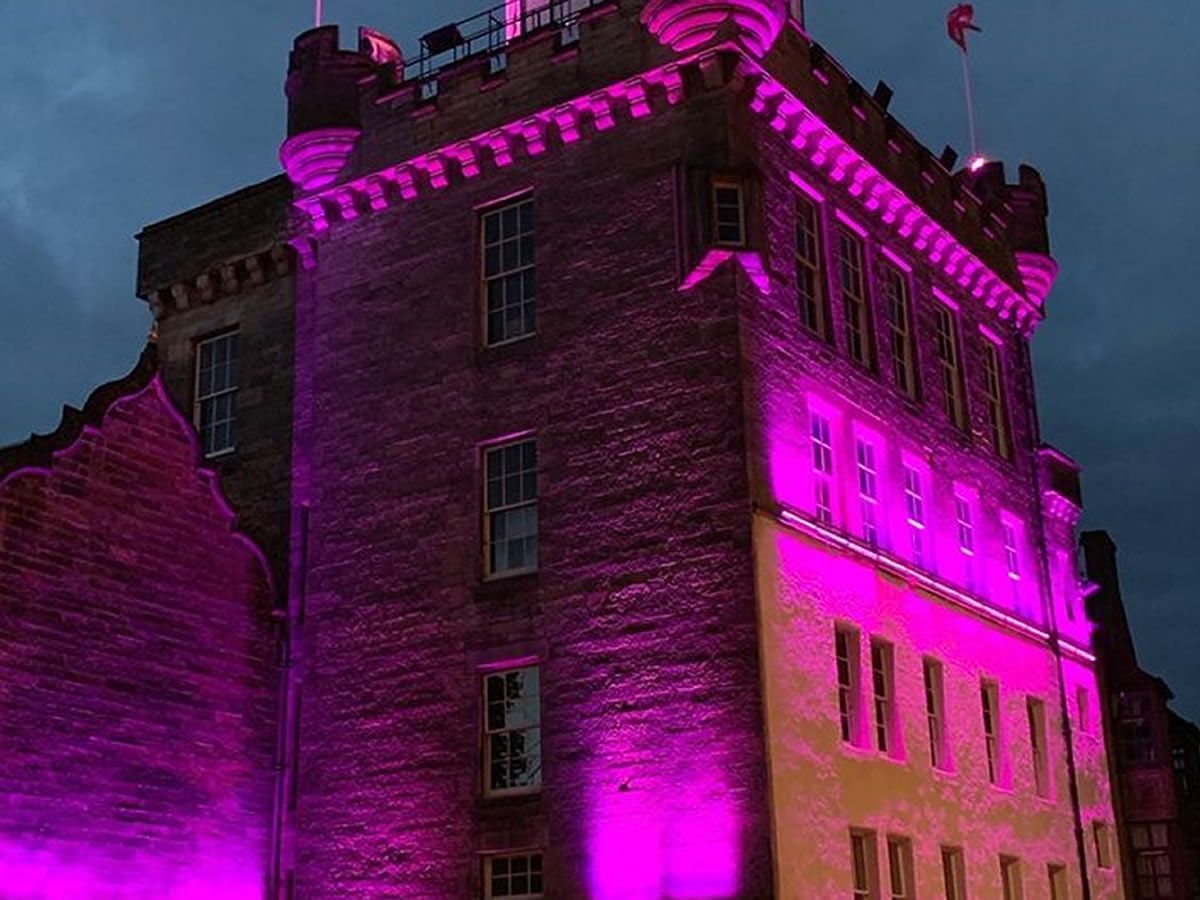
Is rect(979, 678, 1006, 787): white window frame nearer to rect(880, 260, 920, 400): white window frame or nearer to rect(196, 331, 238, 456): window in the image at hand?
rect(880, 260, 920, 400): white window frame

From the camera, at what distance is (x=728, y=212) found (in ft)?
83.8

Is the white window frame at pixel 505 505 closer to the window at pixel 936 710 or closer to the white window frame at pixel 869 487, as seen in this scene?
the white window frame at pixel 869 487

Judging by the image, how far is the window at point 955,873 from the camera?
27.1m

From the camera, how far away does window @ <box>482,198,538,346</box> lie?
2762cm

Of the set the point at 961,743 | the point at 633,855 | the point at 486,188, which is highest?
the point at 486,188

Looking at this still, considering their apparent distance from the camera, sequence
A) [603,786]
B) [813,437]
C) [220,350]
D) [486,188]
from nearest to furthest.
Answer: [603,786] → [813,437] → [486,188] → [220,350]

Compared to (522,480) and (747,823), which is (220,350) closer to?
Answer: (522,480)

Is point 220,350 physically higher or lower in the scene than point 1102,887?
higher

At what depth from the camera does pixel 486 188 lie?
93.2 feet

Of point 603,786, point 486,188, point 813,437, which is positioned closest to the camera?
point 603,786

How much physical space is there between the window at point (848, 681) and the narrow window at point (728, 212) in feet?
19.7

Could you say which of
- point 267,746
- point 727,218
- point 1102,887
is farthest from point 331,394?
point 1102,887

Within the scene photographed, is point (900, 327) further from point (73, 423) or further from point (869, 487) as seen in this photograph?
point (73, 423)

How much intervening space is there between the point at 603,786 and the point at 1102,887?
1281 cm
